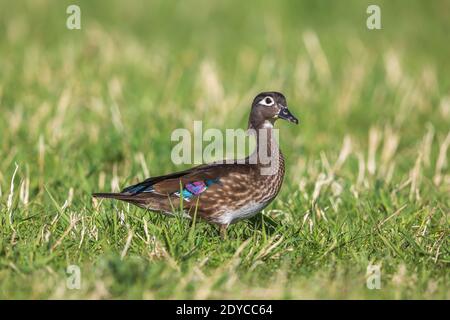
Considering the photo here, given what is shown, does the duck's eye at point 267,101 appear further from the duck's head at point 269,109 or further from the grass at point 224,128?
the grass at point 224,128

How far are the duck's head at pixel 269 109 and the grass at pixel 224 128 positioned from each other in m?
0.71

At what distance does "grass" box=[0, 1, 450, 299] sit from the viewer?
16.9 ft

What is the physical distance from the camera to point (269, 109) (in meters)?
6.38

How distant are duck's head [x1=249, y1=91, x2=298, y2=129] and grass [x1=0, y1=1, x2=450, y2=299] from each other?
708 millimetres

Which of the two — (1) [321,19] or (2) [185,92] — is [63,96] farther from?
(1) [321,19]

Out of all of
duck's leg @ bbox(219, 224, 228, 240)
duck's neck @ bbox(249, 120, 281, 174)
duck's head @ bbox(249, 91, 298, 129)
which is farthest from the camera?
duck's head @ bbox(249, 91, 298, 129)

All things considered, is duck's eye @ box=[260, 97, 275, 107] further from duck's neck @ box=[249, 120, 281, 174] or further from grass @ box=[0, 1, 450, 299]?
grass @ box=[0, 1, 450, 299]

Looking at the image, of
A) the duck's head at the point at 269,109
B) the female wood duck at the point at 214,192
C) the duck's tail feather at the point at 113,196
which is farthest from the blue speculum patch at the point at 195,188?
the duck's head at the point at 269,109

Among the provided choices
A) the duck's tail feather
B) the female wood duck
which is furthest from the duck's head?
the duck's tail feather

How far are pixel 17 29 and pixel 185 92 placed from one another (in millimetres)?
3751

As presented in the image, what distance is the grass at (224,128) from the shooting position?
203 inches

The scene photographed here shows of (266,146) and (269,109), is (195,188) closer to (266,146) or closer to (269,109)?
(266,146)

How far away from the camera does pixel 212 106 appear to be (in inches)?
369

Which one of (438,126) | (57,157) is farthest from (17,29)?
(438,126)
